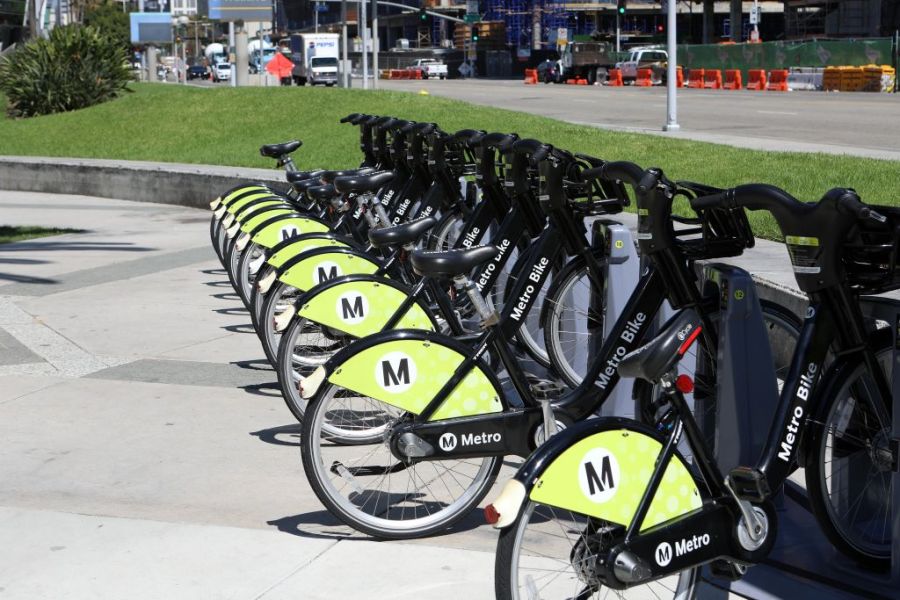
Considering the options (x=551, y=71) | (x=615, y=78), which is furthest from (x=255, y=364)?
(x=551, y=71)

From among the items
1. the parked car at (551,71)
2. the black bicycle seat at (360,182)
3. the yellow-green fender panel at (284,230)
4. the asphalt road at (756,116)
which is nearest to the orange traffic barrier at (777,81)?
the asphalt road at (756,116)

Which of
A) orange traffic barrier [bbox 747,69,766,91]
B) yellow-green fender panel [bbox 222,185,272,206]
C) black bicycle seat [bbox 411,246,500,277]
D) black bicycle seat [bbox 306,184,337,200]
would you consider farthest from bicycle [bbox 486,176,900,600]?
orange traffic barrier [bbox 747,69,766,91]

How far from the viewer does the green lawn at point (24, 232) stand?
579 inches

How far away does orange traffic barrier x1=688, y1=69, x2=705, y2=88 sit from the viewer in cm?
4962

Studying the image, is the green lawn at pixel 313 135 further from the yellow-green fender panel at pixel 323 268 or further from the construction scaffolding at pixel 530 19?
the construction scaffolding at pixel 530 19

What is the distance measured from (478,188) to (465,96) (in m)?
34.7

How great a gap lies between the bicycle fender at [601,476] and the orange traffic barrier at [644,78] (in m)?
52.0

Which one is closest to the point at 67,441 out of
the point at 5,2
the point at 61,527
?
the point at 61,527

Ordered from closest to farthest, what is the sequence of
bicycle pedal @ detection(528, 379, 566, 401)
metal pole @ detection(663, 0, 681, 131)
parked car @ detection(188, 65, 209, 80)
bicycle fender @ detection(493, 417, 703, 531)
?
bicycle fender @ detection(493, 417, 703, 531)
bicycle pedal @ detection(528, 379, 566, 401)
metal pole @ detection(663, 0, 681, 131)
parked car @ detection(188, 65, 209, 80)

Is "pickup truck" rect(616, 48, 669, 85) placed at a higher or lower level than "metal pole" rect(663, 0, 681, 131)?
higher

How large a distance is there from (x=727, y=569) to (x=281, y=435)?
3173 mm

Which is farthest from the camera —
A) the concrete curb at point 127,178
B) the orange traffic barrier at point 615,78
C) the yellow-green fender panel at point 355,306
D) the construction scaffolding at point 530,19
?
the construction scaffolding at point 530,19

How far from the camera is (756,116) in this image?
87.8 ft

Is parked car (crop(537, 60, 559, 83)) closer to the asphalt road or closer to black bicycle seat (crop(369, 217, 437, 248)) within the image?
the asphalt road
